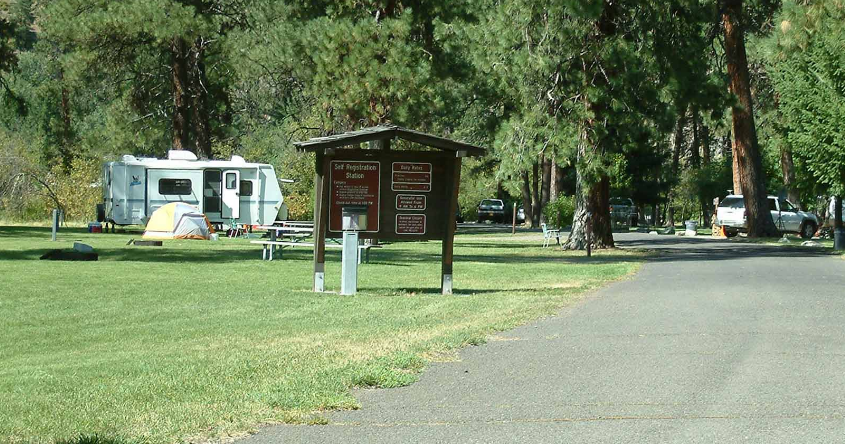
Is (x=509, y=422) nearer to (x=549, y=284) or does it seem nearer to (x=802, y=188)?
(x=549, y=284)

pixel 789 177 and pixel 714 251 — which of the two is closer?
pixel 714 251

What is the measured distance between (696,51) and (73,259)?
667 inches

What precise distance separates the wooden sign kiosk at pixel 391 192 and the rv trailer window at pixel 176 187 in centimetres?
2332

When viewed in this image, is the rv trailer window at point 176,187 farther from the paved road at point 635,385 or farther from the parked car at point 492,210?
the parked car at point 492,210

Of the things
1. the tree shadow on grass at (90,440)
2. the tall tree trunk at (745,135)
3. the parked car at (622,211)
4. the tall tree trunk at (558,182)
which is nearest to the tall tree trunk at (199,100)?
the tall tree trunk at (558,182)

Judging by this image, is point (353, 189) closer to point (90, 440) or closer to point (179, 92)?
point (90, 440)

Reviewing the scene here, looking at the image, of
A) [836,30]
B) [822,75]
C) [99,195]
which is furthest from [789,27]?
[99,195]

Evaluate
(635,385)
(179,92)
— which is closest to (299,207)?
(179,92)

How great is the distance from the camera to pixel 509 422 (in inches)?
278

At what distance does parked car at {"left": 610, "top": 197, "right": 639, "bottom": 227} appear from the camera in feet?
195

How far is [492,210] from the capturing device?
69562mm

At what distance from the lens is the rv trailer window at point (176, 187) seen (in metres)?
39.4

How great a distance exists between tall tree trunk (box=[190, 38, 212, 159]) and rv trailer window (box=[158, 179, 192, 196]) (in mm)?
4865

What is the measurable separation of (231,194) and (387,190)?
23497 mm
